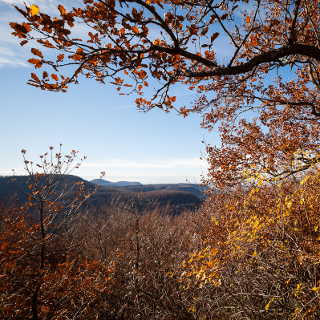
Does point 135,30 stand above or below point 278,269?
above

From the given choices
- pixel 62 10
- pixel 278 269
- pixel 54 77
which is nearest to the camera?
pixel 62 10

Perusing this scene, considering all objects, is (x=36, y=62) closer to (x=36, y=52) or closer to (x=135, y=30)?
(x=36, y=52)

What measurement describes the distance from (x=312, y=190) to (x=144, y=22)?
5327 millimetres

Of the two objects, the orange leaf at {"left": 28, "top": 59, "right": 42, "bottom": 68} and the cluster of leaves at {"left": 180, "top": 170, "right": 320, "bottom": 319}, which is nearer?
the orange leaf at {"left": 28, "top": 59, "right": 42, "bottom": 68}

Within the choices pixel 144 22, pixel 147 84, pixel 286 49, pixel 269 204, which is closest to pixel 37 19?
pixel 144 22

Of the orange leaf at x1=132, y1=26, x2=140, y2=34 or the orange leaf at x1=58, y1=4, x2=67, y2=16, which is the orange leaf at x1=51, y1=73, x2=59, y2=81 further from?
the orange leaf at x1=132, y1=26, x2=140, y2=34

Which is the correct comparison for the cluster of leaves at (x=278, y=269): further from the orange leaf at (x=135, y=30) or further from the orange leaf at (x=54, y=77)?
the orange leaf at (x=54, y=77)

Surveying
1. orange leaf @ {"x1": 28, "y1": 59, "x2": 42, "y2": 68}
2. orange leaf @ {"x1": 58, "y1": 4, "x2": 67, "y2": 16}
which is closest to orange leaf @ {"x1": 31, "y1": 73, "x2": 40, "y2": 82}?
orange leaf @ {"x1": 28, "y1": 59, "x2": 42, "y2": 68}

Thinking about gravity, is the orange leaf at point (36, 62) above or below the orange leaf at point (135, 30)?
below

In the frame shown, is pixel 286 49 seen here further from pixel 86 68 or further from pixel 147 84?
pixel 86 68

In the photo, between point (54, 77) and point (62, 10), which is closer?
point (62, 10)

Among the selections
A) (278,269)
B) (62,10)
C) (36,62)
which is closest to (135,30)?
(62,10)

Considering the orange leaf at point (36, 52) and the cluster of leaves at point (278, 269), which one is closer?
the orange leaf at point (36, 52)

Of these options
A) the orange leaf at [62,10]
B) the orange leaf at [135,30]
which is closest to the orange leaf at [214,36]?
the orange leaf at [135,30]
